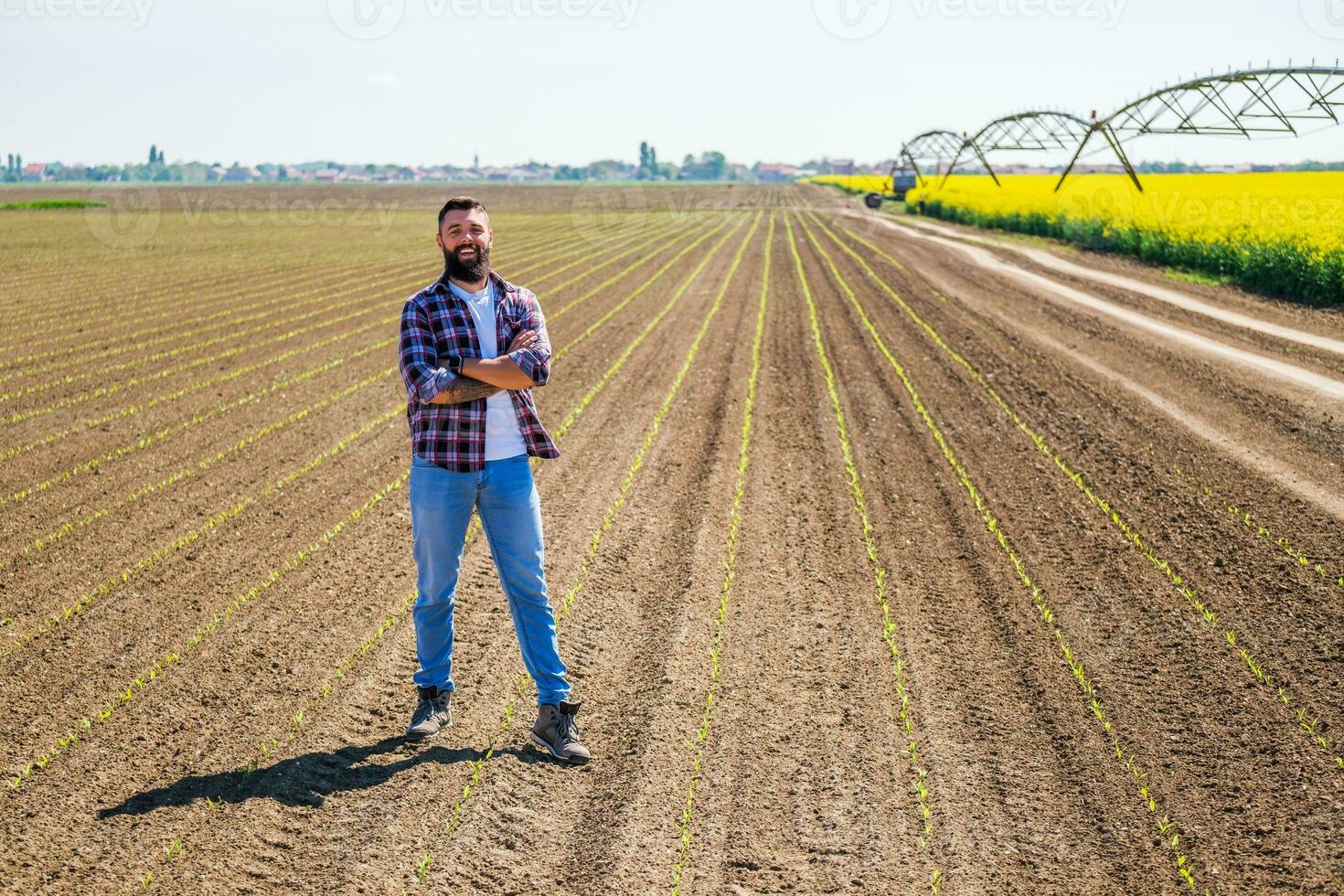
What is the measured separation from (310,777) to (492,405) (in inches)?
71.8

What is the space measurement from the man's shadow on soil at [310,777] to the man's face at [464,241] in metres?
2.19

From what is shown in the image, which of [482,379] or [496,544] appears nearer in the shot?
[482,379]

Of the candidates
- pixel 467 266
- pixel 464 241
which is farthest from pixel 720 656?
pixel 464 241

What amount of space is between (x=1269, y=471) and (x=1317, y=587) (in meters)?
3.08

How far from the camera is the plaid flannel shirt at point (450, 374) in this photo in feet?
14.9

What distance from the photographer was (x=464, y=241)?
4535 mm

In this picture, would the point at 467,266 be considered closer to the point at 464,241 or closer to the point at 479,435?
the point at 464,241

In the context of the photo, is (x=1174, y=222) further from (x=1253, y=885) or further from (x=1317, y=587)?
(x=1253, y=885)

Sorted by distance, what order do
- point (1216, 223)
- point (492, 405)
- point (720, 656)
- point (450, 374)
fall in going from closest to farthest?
point (450, 374) < point (492, 405) < point (720, 656) < point (1216, 223)

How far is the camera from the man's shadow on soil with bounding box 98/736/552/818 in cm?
445

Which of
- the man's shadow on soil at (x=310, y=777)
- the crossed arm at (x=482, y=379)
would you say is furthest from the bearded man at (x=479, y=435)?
the man's shadow on soil at (x=310, y=777)

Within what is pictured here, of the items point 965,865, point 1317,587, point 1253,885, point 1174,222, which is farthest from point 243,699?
point 1174,222

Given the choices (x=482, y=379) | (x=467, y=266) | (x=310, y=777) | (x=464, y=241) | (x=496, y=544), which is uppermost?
(x=464, y=241)

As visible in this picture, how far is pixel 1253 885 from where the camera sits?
4047 millimetres
